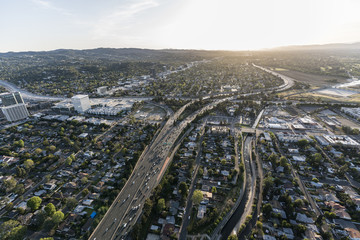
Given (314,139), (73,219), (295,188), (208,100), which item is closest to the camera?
(73,219)

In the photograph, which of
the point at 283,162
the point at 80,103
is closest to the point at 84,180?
the point at 283,162

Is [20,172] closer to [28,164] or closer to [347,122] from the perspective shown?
[28,164]

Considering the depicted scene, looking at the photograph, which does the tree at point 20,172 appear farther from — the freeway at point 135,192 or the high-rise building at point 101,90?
the high-rise building at point 101,90

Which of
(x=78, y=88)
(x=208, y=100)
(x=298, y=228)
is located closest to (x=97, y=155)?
(x=298, y=228)

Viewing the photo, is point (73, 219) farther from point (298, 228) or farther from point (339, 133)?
point (339, 133)

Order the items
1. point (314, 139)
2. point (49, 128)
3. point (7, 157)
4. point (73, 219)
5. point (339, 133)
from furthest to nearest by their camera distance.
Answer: point (49, 128)
point (339, 133)
point (314, 139)
point (7, 157)
point (73, 219)

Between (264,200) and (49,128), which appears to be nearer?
(264,200)

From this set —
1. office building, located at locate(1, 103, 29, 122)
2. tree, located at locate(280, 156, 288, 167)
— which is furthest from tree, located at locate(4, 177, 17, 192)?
tree, located at locate(280, 156, 288, 167)
